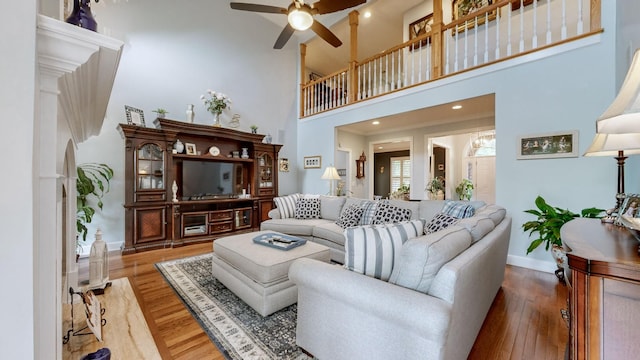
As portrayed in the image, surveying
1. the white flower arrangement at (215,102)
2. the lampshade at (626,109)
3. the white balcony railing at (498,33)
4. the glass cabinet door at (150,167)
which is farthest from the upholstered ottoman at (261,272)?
the white balcony railing at (498,33)

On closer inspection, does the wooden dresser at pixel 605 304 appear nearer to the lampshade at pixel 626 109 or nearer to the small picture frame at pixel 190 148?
the lampshade at pixel 626 109

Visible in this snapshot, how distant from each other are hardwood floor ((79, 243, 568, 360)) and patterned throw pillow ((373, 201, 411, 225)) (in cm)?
119

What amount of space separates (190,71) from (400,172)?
7.30 m

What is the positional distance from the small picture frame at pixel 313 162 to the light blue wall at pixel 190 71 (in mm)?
385

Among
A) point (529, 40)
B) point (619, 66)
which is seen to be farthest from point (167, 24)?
point (619, 66)

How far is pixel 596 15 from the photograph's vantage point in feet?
9.04

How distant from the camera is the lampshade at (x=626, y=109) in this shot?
826 mm

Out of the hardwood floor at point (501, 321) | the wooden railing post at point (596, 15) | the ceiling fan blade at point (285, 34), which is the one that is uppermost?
the ceiling fan blade at point (285, 34)

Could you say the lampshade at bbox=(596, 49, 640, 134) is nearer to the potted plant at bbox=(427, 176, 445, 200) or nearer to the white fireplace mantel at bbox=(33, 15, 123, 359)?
the white fireplace mantel at bbox=(33, 15, 123, 359)

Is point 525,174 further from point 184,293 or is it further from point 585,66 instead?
point 184,293

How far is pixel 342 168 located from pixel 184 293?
4.66 metres

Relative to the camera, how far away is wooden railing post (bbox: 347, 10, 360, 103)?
504 centimetres

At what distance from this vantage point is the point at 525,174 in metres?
3.17

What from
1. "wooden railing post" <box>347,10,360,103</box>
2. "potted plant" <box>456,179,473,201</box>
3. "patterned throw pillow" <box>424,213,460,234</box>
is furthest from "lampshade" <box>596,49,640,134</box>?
"potted plant" <box>456,179,473,201</box>
